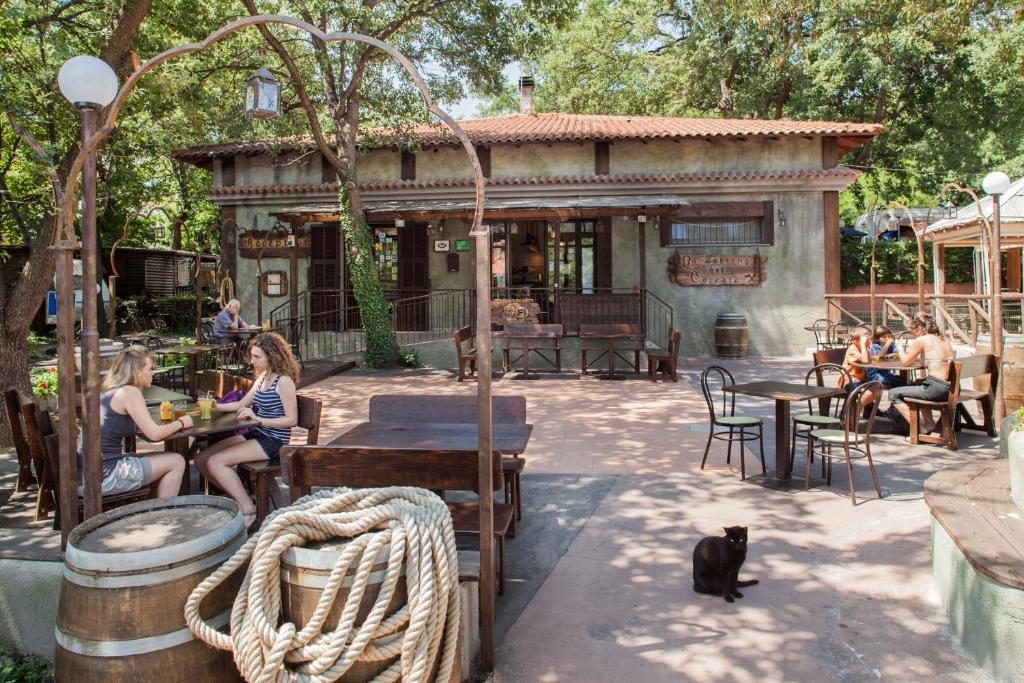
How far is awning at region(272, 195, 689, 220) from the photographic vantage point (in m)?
13.3

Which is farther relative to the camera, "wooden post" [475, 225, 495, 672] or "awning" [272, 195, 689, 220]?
"awning" [272, 195, 689, 220]

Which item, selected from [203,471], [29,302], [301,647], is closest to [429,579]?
[301,647]

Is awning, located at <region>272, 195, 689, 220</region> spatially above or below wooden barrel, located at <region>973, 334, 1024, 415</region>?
above

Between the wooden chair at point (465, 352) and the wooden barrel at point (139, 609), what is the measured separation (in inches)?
351

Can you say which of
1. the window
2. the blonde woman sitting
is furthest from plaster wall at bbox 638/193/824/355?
the blonde woman sitting

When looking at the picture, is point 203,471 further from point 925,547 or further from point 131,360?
point 925,547

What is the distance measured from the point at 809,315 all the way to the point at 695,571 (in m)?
12.4

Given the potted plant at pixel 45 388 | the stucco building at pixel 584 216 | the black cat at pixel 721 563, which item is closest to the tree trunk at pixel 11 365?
the potted plant at pixel 45 388

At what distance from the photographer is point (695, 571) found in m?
3.60

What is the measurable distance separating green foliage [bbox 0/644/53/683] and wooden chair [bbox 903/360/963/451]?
22.3ft

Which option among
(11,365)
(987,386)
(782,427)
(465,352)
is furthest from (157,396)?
(987,386)

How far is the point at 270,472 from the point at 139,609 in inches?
85.1

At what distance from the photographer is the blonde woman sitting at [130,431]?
398 cm

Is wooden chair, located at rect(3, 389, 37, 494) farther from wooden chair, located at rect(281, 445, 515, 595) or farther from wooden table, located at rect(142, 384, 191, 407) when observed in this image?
wooden chair, located at rect(281, 445, 515, 595)
